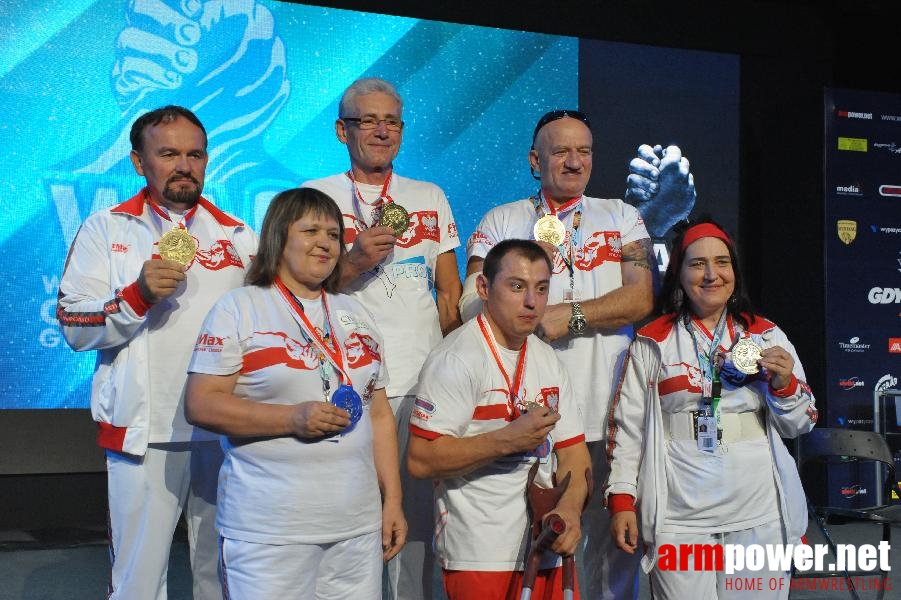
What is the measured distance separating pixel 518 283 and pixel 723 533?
108 cm

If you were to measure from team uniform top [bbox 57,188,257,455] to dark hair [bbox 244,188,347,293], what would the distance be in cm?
37

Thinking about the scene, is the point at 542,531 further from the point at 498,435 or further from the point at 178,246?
the point at 178,246

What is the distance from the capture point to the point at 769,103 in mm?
8016

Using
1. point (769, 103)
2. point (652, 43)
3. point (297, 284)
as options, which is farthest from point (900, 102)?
point (297, 284)

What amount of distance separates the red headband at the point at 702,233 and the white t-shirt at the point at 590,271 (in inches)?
12.7

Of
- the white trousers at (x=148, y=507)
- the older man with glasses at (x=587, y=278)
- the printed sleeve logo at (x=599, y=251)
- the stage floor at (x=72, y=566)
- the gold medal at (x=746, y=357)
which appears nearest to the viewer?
the white trousers at (x=148, y=507)

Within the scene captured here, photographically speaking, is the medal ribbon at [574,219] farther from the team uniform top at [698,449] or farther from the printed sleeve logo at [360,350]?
the printed sleeve logo at [360,350]

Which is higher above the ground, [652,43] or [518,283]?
[652,43]

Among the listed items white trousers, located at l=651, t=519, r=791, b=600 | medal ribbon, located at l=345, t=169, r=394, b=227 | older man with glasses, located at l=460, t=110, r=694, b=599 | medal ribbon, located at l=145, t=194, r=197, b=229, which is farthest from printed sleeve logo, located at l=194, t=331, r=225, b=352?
white trousers, located at l=651, t=519, r=791, b=600

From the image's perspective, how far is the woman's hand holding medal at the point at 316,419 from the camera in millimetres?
2348

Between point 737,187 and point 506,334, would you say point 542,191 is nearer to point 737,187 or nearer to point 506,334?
point 506,334

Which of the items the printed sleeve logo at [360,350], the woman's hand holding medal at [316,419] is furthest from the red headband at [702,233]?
the woman's hand holding medal at [316,419]

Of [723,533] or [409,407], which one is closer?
[723,533]

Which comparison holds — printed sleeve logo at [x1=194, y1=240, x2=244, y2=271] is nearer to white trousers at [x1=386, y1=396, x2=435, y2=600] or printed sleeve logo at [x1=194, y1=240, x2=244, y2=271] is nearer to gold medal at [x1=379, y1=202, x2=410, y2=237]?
gold medal at [x1=379, y1=202, x2=410, y2=237]
